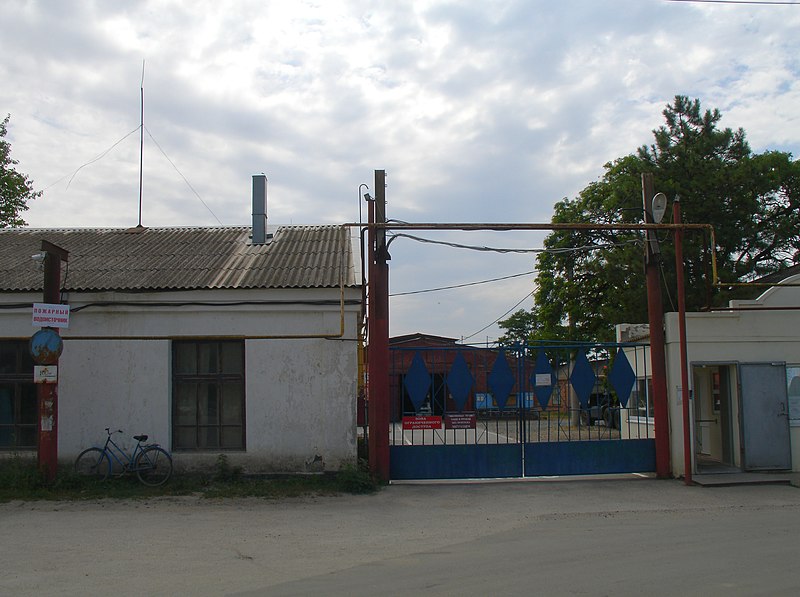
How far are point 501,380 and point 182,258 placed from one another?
7.12 meters

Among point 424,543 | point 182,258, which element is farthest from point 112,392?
point 424,543

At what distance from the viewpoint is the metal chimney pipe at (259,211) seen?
16344 mm

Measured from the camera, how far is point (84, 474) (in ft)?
42.7

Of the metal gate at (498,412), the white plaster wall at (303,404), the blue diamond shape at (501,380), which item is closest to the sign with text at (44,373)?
the white plaster wall at (303,404)

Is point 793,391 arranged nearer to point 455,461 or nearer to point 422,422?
point 455,461

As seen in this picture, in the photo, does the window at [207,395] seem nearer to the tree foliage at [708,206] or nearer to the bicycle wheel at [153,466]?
the bicycle wheel at [153,466]

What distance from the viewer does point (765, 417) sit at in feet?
45.3

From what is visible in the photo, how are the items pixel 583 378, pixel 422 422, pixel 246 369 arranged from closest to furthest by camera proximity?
pixel 422 422 → pixel 246 369 → pixel 583 378

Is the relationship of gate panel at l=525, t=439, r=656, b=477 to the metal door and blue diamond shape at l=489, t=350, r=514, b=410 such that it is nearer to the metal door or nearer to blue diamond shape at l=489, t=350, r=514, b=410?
blue diamond shape at l=489, t=350, r=514, b=410

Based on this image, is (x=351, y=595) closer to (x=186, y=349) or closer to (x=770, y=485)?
(x=186, y=349)

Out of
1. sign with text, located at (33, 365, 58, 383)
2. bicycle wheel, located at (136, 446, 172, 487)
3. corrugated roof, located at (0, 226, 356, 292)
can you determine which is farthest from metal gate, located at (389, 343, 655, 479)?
sign with text, located at (33, 365, 58, 383)

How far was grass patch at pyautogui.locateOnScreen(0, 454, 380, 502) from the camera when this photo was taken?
1203 cm

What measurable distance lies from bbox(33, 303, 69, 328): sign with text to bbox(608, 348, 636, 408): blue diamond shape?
10.0 m

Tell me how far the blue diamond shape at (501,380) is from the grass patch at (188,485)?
275cm
